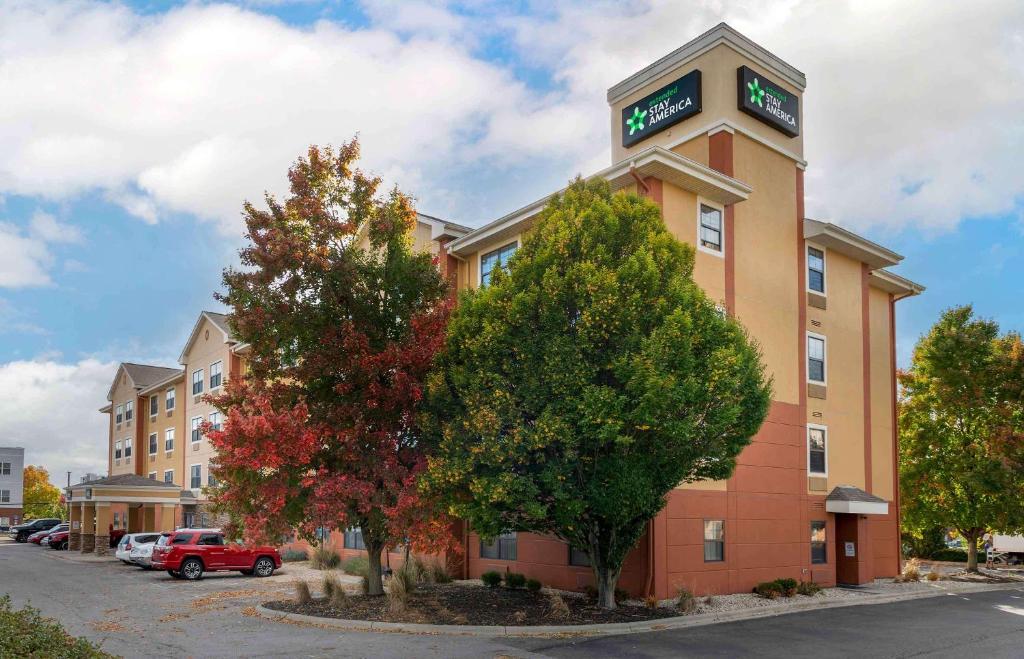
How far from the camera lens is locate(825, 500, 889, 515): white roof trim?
89.8 feet

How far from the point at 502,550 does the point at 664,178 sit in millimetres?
11997

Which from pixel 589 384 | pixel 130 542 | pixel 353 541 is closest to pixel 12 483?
pixel 130 542

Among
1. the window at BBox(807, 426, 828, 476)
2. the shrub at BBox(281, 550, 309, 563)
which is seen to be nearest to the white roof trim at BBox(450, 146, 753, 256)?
the window at BBox(807, 426, 828, 476)

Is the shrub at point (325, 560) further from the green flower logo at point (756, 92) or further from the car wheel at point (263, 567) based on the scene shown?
the green flower logo at point (756, 92)

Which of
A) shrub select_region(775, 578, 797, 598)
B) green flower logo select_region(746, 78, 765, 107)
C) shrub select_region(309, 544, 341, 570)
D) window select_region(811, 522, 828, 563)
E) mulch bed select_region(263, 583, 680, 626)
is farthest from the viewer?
shrub select_region(309, 544, 341, 570)

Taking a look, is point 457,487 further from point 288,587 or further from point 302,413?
point 288,587

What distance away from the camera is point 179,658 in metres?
14.5

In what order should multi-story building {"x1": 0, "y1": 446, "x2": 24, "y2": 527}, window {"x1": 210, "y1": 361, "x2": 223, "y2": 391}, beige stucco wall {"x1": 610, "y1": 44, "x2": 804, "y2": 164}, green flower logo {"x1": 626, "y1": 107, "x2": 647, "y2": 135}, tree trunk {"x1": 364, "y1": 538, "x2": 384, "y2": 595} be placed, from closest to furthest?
tree trunk {"x1": 364, "y1": 538, "x2": 384, "y2": 595}
beige stucco wall {"x1": 610, "y1": 44, "x2": 804, "y2": 164}
green flower logo {"x1": 626, "y1": 107, "x2": 647, "y2": 135}
window {"x1": 210, "y1": 361, "x2": 223, "y2": 391}
multi-story building {"x1": 0, "y1": 446, "x2": 24, "y2": 527}

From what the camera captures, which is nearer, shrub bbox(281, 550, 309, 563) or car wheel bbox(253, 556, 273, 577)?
car wheel bbox(253, 556, 273, 577)

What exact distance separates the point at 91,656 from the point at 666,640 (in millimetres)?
10424

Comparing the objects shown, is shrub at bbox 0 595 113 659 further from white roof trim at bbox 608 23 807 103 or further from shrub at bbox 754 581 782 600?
white roof trim at bbox 608 23 807 103

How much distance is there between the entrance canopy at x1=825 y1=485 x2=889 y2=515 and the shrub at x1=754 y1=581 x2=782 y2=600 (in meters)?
4.63

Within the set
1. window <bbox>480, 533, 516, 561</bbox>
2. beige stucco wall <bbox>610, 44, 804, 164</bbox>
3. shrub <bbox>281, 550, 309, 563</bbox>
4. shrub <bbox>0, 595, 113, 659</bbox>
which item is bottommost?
shrub <bbox>281, 550, 309, 563</bbox>

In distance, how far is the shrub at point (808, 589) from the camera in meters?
25.1
